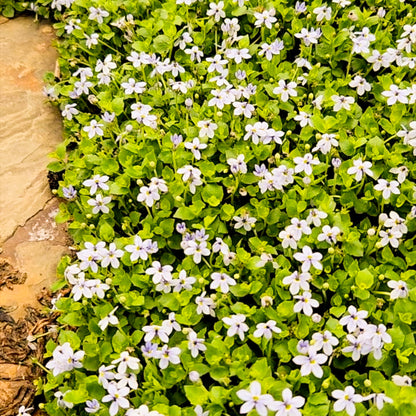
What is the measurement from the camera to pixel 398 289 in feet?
8.95

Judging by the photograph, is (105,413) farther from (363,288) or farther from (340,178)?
(340,178)

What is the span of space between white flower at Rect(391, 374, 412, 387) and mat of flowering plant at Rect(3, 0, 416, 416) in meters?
0.01

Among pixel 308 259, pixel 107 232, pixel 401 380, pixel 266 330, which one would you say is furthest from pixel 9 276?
pixel 401 380

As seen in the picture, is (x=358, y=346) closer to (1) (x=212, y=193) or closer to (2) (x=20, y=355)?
(1) (x=212, y=193)

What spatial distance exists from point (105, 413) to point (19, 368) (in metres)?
0.59

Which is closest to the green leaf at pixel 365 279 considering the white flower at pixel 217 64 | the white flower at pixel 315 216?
the white flower at pixel 315 216

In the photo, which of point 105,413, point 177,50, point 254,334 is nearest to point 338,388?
point 254,334

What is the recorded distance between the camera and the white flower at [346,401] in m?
2.35

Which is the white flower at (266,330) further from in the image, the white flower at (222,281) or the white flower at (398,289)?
the white flower at (398,289)

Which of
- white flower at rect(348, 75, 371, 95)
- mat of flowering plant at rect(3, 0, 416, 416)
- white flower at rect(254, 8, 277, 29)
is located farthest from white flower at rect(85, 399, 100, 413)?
white flower at rect(254, 8, 277, 29)

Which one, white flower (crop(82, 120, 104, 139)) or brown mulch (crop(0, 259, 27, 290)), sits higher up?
white flower (crop(82, 120, 104, 139))

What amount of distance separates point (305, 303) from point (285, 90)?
4.37 ft

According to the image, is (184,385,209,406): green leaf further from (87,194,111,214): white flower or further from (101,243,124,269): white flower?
(87,194,111,214): white flower

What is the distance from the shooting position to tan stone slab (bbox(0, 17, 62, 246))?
3.56 m
